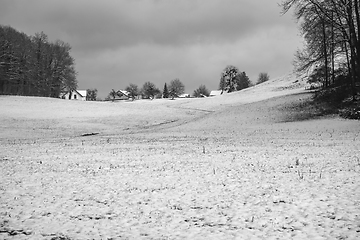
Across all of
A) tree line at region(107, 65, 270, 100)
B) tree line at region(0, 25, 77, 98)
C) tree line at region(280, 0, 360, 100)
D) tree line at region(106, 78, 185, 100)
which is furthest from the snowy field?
tree line at region(106, 78, 185, 100)

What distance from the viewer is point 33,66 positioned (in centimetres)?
6316

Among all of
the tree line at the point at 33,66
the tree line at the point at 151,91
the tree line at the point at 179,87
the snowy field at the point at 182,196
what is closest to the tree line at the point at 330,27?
the snowy field at the point at 182,196

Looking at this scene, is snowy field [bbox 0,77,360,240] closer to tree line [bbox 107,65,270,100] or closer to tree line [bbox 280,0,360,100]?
tree line [bbox 280,0,360,100]

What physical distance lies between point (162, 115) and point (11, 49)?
41032mm

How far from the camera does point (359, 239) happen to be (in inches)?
166

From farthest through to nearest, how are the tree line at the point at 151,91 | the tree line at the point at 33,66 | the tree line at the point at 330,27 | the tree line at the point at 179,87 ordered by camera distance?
the tree line at the point at 151,91 → the tree line at the point at 179,87 → the tree line at the point at 33,66 → the tree line at the point at 330,27

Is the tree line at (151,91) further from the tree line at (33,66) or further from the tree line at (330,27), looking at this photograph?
the tree line at (330,27)

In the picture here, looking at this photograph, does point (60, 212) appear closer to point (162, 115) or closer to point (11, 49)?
point (162, 115)

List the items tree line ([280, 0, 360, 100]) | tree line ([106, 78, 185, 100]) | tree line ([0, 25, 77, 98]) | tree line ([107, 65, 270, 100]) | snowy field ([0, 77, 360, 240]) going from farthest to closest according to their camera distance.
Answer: tree line ([106, 78, 185, 100]), tree line ([107, 65, 270, 100]), tree line ([0, 25, 77, 98]), tree line ([280, 0, 360, 100]), snowy field ([0, 77, 360, 240])

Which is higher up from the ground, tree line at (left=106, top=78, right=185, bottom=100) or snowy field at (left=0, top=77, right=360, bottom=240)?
tree line at (left=106, top=78, right=185, bottom=100)

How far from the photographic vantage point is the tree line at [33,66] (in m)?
57.2

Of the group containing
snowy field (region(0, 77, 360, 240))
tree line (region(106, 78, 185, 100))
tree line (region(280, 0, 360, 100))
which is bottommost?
snowy field (region(0, 77, 360, 240))

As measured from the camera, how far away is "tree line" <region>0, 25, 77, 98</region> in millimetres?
57219

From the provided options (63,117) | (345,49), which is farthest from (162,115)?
(345,49)
